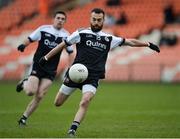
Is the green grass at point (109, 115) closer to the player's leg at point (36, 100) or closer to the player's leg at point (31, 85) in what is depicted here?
the player's leg at point (36, 100)

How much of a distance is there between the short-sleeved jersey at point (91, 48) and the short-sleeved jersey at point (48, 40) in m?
2.12

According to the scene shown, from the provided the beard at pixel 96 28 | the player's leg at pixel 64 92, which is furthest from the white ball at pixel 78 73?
the beard at pixel 96 28

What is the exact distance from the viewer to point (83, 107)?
11820 mm

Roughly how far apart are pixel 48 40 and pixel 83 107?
306cm

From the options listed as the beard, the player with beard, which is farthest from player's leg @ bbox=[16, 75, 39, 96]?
the beard

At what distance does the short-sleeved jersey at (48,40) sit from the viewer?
570 inches

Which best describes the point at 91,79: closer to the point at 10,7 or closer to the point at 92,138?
the point at 92,138

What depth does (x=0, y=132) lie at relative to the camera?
1216 cm

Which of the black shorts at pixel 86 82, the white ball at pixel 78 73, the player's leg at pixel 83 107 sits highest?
the white ball at pixel 78 73

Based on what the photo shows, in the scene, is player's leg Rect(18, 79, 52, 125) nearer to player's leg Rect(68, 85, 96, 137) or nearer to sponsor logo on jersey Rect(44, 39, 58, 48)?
sponsor logo on jersey Rect(44, 39, 58, 48)

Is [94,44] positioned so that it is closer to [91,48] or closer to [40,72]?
[91,48]

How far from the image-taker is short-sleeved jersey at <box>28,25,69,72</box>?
1448 centimetres

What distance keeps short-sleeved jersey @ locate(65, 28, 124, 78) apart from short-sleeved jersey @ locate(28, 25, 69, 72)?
6.96ft

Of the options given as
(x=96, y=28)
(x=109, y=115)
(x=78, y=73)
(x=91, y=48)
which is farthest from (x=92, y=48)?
(x=109, y=115)
